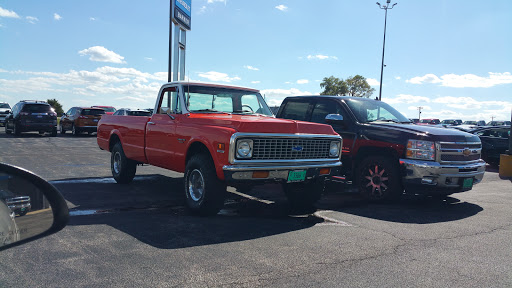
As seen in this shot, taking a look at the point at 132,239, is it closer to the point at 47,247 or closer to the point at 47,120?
the point at 47,247

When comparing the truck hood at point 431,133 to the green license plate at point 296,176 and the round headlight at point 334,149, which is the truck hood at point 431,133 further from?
the green license plate at point 296,176

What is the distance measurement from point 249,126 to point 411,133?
3.20m

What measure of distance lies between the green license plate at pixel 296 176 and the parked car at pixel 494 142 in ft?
38.8

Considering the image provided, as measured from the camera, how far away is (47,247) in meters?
4.32

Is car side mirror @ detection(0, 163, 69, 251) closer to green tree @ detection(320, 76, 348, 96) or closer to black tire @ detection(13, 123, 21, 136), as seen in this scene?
black tire @ detection(13, 123, 21, 136)

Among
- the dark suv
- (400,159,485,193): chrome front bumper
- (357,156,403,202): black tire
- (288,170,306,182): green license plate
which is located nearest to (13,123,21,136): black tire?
the dark suv

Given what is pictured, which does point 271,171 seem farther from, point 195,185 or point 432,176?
point 432,176

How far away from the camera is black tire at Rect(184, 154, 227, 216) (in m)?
5.76

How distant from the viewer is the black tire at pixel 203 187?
18.9 feet

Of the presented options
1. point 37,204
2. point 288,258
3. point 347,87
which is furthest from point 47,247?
point 347,87

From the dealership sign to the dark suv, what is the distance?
30.0 ft

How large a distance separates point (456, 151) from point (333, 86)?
5928cm

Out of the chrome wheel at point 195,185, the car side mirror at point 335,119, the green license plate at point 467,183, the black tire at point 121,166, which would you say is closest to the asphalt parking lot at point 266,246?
the chrome wheel at point 195,185

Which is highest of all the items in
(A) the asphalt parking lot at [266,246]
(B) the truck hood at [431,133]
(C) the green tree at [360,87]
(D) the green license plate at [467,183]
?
(C) the green tree at [360,87]
